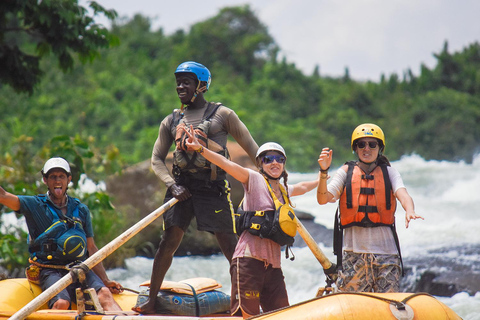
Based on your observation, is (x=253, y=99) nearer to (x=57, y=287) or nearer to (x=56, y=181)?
(x=56, y=181)

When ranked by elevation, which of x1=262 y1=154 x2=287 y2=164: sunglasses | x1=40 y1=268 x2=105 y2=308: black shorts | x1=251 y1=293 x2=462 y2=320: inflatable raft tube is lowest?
x1=251 y1=293 x2=462 y2=320: inflatable raft tube

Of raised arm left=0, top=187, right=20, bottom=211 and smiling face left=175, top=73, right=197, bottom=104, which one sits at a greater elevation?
smiling face left=175, top=73, right=197, bottom=104

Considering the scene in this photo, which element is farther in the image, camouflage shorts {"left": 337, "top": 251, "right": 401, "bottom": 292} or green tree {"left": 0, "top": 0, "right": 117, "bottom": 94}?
green tree {"left": 0, "top": 0, "right": 117, "bottom": 94}

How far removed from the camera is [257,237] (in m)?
4.60

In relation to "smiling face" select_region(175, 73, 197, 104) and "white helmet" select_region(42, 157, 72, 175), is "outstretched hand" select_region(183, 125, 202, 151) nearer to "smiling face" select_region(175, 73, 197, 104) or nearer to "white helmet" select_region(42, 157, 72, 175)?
"smiling face" select_region(175, 73, 197, 104)

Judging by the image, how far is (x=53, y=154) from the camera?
30.2ft

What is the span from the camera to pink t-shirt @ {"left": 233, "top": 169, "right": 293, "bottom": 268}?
457 centimetres

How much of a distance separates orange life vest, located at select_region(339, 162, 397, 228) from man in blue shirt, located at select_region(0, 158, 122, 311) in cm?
195

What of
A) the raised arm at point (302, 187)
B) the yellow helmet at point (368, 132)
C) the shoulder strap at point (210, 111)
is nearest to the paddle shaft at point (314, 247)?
the raised arm at point (302, 187)

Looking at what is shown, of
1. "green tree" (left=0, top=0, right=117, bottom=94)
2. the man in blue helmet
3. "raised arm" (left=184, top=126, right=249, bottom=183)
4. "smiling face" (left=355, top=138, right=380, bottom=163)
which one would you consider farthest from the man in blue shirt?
"green tree" (left=0, top=0, right=117, bottom=94)

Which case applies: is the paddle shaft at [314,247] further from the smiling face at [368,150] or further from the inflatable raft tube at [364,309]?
the inflatable raft tube at [364,309]

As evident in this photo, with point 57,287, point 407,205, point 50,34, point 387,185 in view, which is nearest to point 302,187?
point 387,185

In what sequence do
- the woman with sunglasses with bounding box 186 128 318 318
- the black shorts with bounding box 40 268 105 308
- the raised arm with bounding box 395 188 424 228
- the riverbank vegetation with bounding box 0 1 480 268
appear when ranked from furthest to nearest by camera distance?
the riverbank vegetation with bounding box 0 1 480 268 < the black shorts with bounding box 40 268 105 308 < the woman with sunglasses with bounding box 186 128 318 318 < the raised arm with bounding box 395 188 424 228

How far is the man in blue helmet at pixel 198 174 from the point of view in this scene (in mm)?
5270
